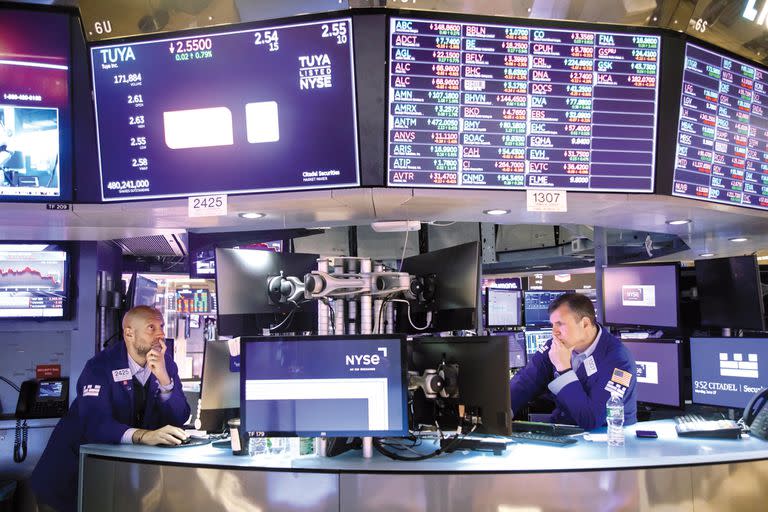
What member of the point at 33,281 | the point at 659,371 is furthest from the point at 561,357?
the point at 33,281

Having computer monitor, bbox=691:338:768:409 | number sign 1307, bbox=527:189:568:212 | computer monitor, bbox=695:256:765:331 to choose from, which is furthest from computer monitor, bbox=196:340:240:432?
computer monitor, bbox=695:256:765:331

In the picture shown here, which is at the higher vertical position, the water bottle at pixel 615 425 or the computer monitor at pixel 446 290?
the computer monitor at pixel 446 290

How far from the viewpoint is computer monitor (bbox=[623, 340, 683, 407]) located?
384 cm

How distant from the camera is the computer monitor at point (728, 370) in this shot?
3598mm

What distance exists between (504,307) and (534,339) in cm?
53

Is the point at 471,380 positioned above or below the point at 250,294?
below

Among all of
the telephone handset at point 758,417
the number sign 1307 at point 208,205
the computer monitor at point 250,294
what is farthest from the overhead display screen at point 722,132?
the number sign 1307 at point 208,205

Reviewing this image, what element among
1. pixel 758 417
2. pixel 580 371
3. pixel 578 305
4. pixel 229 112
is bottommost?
pixel 758 417

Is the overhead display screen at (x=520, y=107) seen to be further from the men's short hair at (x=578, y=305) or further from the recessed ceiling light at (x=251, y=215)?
the recessed ceiling light at (x=251, y=215)

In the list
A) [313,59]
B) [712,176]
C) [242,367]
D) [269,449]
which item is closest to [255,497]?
[269,449]

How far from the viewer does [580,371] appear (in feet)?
10.4

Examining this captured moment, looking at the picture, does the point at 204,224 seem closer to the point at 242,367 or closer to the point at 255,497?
the point at 242,367

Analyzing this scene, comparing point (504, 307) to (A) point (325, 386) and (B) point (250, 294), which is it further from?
(A) point (325, 386)

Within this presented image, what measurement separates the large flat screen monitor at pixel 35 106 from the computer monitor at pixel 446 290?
5.54 ft
